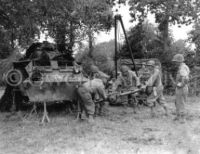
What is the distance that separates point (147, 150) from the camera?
6.04 meters

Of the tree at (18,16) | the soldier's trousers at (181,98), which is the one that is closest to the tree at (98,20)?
the tree at (18,16)

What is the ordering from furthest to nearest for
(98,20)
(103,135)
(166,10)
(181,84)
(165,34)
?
(98,20) < (165,34) < (166,10) < (181,84) < (103,135)

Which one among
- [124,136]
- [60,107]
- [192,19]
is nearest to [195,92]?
[192,19]

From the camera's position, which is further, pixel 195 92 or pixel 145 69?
pixel 195 92

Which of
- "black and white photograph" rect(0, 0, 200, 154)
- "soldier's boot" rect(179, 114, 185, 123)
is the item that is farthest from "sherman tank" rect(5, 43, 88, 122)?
"soldier's boot" rect(179, 114, 185, 123)

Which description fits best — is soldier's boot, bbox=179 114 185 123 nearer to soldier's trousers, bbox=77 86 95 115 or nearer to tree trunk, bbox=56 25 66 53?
soldier's trousers, bbox=77 86 95 115

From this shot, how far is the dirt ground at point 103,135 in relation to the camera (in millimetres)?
6160

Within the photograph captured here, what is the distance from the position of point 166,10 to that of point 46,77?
1060 centimetres

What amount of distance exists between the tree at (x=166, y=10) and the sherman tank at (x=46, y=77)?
8.59 m

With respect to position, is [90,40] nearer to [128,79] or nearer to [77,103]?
[128,79]

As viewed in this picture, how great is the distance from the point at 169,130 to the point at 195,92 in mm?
9098

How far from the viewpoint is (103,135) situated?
7309 mm

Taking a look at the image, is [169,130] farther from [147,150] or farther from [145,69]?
[145,69]

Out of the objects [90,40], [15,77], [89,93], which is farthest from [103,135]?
[90,40]
